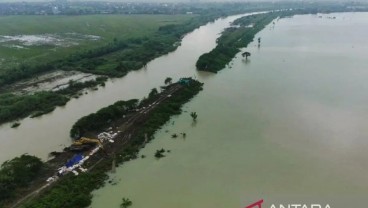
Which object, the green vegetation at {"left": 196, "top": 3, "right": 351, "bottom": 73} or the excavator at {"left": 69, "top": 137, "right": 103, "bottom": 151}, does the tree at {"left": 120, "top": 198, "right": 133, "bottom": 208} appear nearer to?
the excavator at {"left": 69, "top": 137, "right": 103, "bottom": 151}

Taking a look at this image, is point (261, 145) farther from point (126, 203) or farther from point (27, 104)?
point (27, 104)

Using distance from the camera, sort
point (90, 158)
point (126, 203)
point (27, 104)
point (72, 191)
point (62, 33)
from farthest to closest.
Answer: point (62, 33) → point (27, 104) → point (90, 158) → point (72, 191) → point (126, 203)

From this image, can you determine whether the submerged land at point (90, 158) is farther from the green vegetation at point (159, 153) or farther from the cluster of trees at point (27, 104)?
the cluster of trees at point (27, 104)

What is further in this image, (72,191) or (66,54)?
(66,54)

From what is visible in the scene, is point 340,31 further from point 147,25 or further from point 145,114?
point 145,114

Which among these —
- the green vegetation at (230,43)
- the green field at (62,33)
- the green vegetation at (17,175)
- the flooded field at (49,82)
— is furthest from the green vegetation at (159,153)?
the green field at (62,33)

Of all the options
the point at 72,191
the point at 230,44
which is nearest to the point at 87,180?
the point at 72,191

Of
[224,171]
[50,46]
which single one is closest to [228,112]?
[224,171]

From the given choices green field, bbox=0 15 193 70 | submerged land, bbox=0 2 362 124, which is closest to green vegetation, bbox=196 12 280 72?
submerged land, bbox=0 2 362 124
